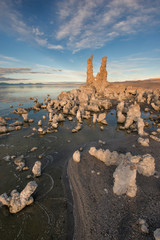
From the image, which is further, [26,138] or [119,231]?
[26,138]

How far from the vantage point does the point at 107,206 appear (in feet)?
24.1

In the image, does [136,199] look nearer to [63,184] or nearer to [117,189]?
[117,189]

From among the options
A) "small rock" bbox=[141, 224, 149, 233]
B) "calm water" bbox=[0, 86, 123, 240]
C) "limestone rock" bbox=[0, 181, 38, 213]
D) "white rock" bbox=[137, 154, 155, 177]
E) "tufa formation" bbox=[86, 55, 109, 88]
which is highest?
"tufa formation" bbox=[86, 55, 109, 88]

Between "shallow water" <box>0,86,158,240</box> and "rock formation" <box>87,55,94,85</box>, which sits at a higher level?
"rock formation" <box>87,55,94,85</box>

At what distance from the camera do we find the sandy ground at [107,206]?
614 cm

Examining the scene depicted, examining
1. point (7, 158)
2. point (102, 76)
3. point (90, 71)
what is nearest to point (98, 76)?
point (102, 76)

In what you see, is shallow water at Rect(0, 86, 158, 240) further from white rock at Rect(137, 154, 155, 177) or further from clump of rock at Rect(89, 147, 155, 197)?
white rock at Rect(137, 154, 155, 177)

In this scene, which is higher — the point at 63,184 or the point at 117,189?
the point at 117,189

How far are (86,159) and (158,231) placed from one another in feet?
24.0

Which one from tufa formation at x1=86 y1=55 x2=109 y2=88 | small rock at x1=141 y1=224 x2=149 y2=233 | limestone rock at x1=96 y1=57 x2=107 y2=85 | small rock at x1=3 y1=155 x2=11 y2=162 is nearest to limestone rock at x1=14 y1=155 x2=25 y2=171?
small rock at x1=3 y1=155 x2=11 y2=162

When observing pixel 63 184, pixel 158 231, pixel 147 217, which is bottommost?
pixel 63 184

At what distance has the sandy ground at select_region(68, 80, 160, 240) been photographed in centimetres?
614

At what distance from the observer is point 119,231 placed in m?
6.07

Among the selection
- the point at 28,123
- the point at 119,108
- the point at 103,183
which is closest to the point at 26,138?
the point at 28,123
